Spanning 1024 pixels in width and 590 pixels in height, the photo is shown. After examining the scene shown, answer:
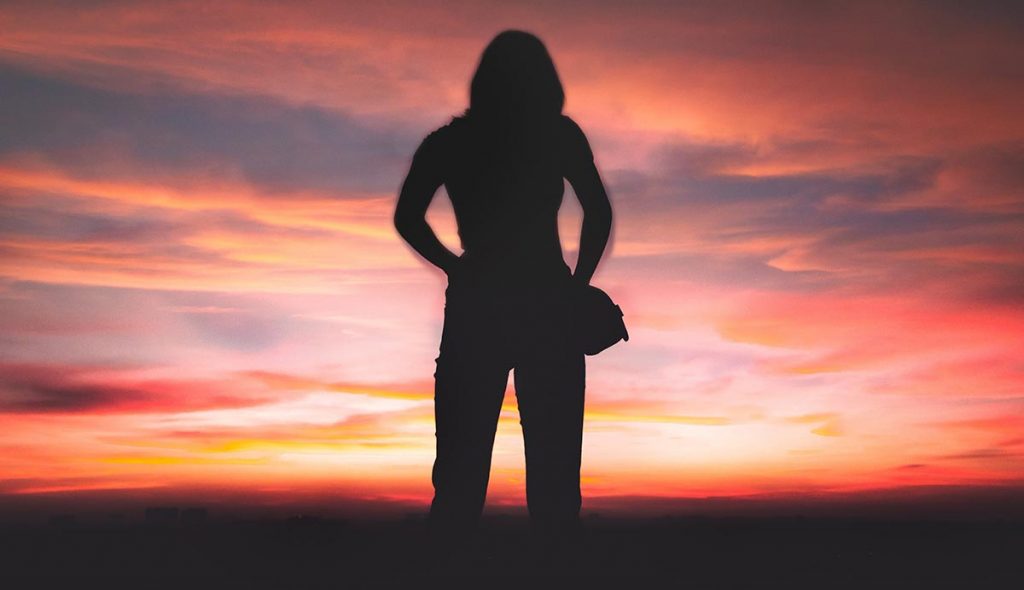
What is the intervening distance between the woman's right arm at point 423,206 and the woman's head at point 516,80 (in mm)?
447

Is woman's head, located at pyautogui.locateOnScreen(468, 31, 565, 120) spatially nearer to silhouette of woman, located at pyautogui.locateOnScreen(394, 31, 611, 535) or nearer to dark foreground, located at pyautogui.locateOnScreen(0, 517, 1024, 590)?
silhouette of woman, located at pyautogui.locateOnScreen(394, 31, 611, 535)

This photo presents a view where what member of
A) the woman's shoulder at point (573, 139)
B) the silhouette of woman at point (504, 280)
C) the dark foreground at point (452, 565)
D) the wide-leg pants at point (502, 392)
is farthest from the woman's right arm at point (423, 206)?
the dark foreground at point (452, 565)

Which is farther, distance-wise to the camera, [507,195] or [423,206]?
[423,206]

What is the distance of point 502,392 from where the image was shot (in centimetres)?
610

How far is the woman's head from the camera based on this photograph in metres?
6.02

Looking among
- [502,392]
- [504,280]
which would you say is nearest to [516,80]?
[504,280]

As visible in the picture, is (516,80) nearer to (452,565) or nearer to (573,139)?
(573,139)

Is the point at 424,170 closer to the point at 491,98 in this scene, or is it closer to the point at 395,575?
the point at 491,98

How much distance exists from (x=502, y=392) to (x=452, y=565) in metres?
1.17

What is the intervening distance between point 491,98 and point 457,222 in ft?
2.75

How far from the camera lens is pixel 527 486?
6215mm

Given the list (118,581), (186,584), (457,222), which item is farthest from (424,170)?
(118,581)

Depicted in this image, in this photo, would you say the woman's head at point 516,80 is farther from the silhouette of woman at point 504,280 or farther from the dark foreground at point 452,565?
the dark foreground at point 452,565

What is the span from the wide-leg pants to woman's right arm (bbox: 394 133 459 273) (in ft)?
0.69
